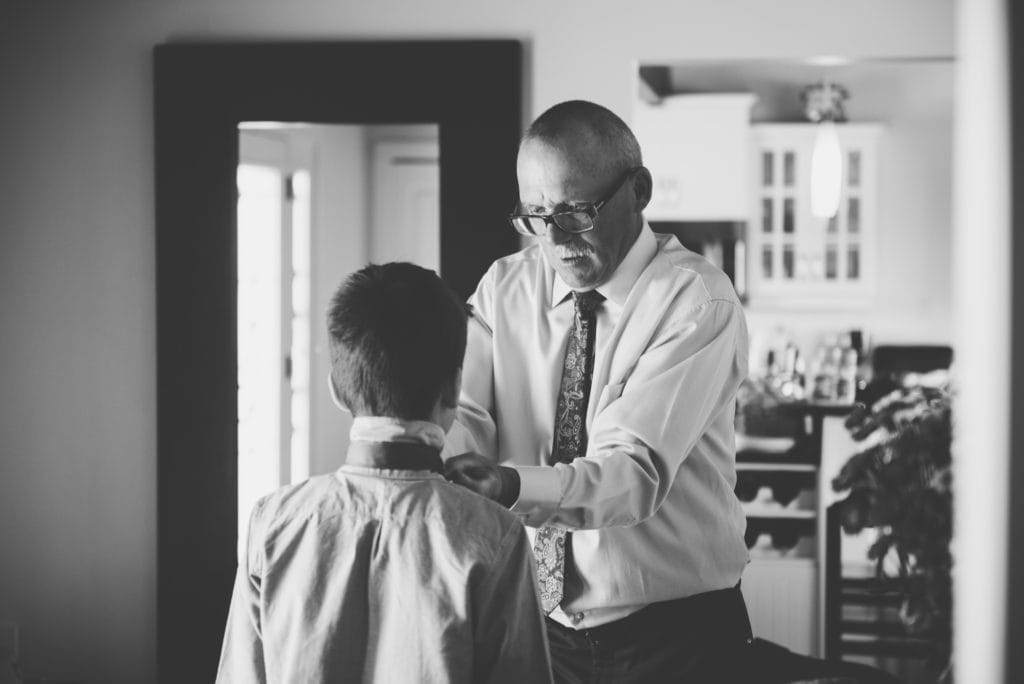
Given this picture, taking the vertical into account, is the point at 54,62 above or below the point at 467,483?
above

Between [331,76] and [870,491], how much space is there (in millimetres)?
1843

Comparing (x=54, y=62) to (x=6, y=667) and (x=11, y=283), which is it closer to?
(x=11, y=283)

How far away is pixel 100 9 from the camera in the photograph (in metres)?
3.31

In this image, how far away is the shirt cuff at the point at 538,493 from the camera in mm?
1564

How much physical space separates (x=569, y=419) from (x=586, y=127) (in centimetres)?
49

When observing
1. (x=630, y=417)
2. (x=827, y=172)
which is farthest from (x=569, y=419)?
(x=827, y=172)

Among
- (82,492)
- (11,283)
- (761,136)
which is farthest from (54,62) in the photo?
(761,136)

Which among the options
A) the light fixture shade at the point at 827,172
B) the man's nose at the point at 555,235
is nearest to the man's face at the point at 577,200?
the man's nose at the point at 555,235

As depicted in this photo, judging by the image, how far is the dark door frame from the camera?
3.15 meters

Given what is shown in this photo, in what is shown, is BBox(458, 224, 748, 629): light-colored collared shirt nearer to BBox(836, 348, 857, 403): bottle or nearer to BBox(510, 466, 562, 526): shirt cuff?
BBox(510, 466, 562, 526): shirt cuff

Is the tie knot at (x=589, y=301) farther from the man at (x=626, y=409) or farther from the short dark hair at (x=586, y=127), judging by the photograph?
the short dark hair at (x=586, y=127)

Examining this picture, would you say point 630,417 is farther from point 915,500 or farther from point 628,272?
point 915,500

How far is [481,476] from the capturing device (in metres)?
1.50

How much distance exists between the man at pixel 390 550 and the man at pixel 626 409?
437 mm
